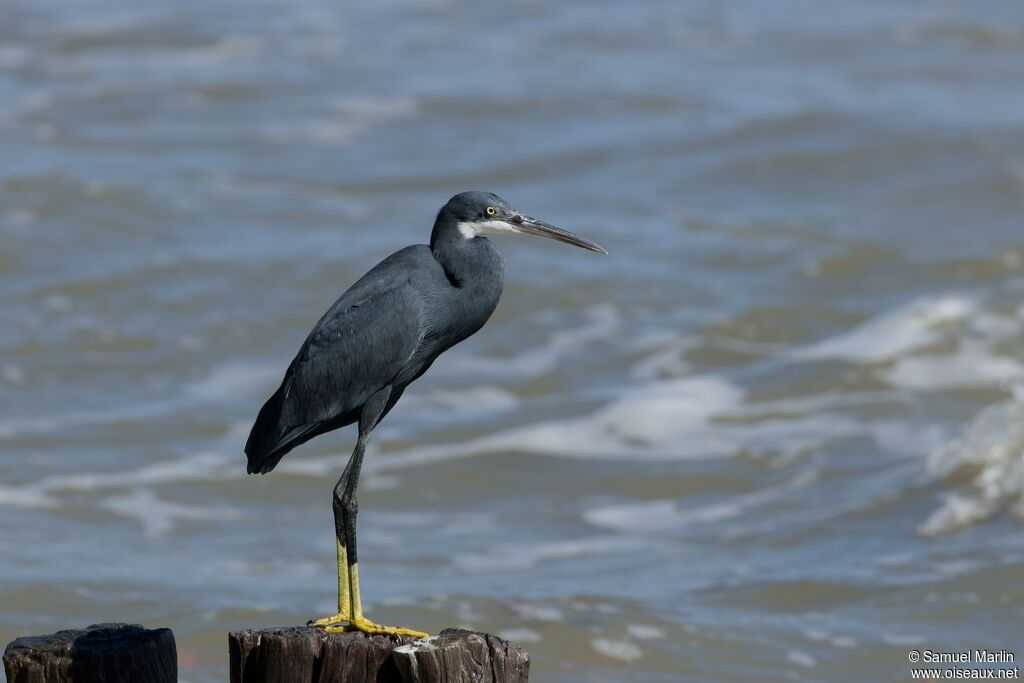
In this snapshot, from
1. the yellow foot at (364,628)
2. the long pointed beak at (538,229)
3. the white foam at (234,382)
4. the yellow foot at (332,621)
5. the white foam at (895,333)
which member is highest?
the white foam at (895,333)

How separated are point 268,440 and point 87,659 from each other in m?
1.25

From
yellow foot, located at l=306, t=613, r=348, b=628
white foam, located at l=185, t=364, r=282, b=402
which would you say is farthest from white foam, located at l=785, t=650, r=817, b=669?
white foam, located at l=185, t=364, r=282, b=402

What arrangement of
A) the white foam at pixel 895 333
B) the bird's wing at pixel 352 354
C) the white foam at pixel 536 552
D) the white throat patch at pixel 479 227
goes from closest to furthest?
the bird's wing at pixel 352 354, the white throat patch at pixel 479 227, the white foam at pixel 536 552, the white foam at pixel 895 333

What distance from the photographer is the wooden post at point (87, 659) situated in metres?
3.98

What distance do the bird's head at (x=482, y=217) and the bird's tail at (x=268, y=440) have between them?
0.82 metres

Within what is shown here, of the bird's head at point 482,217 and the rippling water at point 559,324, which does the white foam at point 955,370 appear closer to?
the rippling water at point 559,324

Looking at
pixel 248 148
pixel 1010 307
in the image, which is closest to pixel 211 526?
pixel 1010 307

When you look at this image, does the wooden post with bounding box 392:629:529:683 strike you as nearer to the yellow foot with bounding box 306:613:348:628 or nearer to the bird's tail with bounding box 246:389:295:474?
the yellow foot with bounding box 306:613:348:628

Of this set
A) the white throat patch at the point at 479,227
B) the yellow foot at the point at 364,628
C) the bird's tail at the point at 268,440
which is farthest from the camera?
the bird's tail at the point at 268,440

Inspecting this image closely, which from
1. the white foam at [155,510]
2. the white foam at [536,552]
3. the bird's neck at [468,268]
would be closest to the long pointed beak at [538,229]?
the bird's neck at [468,268]

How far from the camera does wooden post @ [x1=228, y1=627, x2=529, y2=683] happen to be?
→ 156 inches

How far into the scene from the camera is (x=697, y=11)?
2172 cm

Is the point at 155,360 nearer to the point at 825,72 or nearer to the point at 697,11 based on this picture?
the point at 825,72

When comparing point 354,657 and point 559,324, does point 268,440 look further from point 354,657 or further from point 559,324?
point 559,324
